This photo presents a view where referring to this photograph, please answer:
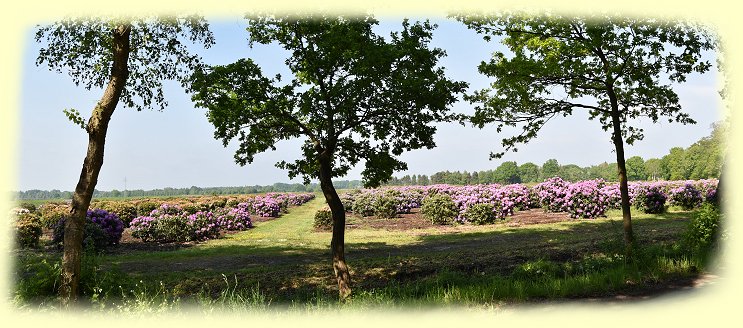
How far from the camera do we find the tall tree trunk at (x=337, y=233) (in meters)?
9.40

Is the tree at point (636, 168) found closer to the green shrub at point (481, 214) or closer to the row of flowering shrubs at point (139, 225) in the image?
the green shrub at point (481, 214)

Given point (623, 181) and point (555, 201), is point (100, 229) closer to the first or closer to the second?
point (623, 181)

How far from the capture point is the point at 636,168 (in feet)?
365

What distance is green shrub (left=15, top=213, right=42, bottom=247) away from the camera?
17.6 meters

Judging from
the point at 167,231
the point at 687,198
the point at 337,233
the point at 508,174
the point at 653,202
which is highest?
the point at 508,174

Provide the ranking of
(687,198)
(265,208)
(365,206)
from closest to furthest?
(687,198), (365,206), (265,208)

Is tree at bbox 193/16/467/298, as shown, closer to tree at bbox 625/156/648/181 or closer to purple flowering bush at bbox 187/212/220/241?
purple flowering bush at bbox 187/212/220/241

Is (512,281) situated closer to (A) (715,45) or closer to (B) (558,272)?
(B) (558,272)

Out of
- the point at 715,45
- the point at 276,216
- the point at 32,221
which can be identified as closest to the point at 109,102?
the point at 715,45

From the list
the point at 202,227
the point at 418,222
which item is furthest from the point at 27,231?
the point at 418,222

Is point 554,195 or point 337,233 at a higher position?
point 554,195

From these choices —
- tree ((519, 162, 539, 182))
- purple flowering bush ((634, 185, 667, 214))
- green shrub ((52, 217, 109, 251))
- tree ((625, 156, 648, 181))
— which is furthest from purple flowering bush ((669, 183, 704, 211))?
tree ((625, 156, 648, 181))

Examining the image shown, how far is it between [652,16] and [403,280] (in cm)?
795

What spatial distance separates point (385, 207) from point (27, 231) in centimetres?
1765
